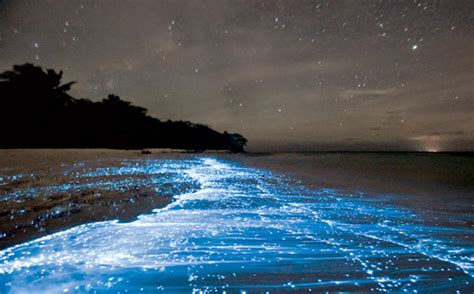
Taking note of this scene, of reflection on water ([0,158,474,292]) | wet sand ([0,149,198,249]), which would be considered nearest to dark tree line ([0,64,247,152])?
wet sand ([0,149,198,249])

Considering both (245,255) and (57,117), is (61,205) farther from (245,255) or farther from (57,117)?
(57,117)

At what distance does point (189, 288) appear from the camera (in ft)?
8.76

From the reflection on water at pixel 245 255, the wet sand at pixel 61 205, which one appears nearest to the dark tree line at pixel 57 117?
the wet sand at pixel 61 205

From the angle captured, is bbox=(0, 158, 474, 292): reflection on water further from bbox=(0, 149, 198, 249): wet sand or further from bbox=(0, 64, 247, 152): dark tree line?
bbox=(0, 64, 247, 152): dark tree line

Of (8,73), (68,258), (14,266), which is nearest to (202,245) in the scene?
(68,258)

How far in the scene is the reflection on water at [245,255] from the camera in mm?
2799

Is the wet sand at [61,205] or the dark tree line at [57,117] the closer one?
the wet sand at [61,205]

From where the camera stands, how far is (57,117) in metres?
38.0

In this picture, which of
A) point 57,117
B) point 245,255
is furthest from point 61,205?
point 57,117

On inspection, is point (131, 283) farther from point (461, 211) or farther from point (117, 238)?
point (461, 211)

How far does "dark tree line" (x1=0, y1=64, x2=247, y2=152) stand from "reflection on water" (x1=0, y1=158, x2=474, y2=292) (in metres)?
35.5

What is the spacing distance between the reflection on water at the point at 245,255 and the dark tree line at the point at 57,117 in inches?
1397

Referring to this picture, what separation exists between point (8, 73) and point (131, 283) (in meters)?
38.5

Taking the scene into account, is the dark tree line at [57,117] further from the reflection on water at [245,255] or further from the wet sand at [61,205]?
the reflection on water at [245,255]
